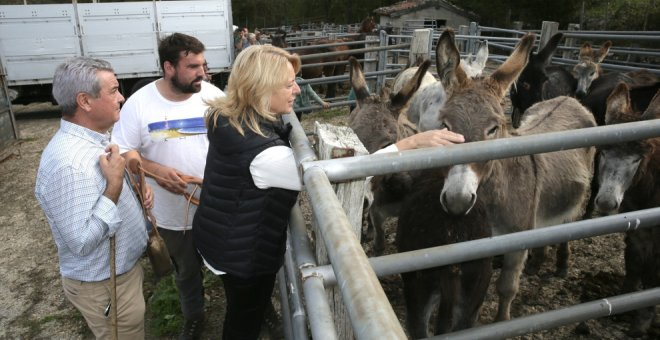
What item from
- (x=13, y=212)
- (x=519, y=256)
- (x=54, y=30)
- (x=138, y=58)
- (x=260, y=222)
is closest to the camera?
(x=260, y=222)

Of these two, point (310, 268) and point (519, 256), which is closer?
point (310, 268)

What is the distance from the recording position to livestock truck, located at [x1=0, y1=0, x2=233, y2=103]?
1084cm

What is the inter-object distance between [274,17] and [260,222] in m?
52.1

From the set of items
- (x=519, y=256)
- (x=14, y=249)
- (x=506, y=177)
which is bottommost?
(x=14, y=249)

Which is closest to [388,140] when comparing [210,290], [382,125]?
[382,125]

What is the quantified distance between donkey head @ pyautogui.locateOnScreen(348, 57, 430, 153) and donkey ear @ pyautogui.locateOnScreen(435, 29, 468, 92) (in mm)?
356

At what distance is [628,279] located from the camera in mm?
3156

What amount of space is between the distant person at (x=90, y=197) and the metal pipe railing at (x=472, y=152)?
3.93 ft

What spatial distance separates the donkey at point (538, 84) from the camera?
234 inches

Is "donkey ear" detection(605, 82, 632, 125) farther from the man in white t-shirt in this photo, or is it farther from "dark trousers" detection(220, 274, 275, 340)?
the man in white t-shirt

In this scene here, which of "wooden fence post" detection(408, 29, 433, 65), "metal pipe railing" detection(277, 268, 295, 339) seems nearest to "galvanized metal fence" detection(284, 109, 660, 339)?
"metal pipe railing" detection(277, 268, 295, 339)

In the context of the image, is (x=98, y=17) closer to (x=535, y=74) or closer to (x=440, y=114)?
(x=535, y=74)

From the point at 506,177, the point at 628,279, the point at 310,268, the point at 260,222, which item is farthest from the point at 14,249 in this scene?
the point at 628,279

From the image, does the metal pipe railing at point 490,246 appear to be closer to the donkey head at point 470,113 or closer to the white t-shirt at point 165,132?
the donkey head at point 470,113
